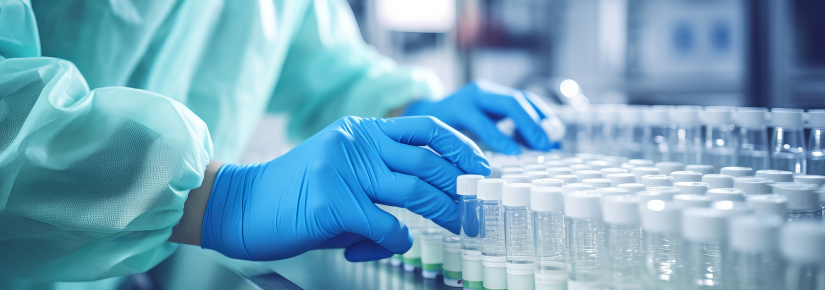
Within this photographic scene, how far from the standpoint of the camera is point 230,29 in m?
1.46

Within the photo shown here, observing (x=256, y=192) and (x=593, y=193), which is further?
(x=256, y=192)

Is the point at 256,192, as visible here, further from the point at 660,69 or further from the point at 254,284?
the point at 660,69

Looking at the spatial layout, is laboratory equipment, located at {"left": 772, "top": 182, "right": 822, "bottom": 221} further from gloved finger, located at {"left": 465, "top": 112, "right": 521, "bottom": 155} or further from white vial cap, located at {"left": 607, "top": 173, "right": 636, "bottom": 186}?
gloved finger, located at {"left": 465, "top": 112, "right": 521, "bottom": 155}

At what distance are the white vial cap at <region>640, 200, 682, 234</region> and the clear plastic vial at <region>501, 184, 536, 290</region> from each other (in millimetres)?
187

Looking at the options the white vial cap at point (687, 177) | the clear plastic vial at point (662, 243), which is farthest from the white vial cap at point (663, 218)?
the white vial cap at point (687, 177)

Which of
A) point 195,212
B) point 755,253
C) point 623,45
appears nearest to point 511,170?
point 755,253

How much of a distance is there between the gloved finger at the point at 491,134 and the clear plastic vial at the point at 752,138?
0.53m

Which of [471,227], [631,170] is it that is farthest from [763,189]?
[471,227]

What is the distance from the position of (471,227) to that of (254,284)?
1.32 ft

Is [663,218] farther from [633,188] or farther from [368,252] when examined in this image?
[368,252]

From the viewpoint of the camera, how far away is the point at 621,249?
2.27 feet

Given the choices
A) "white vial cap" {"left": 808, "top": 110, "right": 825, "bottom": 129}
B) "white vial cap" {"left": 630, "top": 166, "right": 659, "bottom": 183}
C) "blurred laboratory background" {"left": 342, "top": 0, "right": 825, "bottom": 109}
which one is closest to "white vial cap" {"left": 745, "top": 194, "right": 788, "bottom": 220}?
"white vial cap" {"left": 630, "top": 166, "right": 659, "bottom": 183}

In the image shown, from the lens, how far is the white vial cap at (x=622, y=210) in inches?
25.4

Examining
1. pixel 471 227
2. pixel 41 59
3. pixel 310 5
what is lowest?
pixel 471 227
